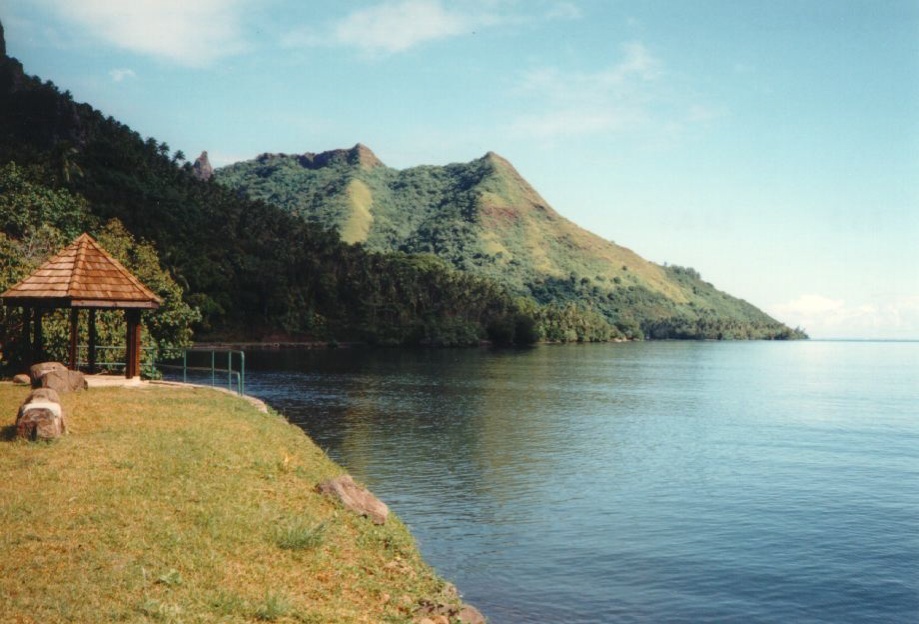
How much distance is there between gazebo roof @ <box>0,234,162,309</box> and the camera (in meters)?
32.2

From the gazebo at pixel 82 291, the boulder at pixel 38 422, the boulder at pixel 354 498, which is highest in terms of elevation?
the gazebo at pixel 82 291

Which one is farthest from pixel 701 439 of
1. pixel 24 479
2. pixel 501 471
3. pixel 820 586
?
pixel 24 479

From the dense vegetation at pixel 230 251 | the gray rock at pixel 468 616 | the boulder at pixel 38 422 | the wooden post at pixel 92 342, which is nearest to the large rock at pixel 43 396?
the boulder at pixel 38 422

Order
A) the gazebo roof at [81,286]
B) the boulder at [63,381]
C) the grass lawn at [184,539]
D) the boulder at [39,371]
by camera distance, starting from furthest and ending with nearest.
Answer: the gazebo roof at [81,286] → the boulder at [39,371] → the boulder at [63,381] → the grass lawn at [184,539]

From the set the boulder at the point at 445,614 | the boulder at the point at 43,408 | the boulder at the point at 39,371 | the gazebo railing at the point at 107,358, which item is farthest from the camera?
the gazebo railing at the point at 107,358

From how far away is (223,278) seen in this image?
130250mm

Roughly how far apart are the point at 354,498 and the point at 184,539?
566 centimetres

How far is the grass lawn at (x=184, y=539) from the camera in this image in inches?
424

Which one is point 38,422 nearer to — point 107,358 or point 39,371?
point 39,371

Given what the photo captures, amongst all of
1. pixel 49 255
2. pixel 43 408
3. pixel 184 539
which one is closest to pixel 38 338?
pixel 49 255

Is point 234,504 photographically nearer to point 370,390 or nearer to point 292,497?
point 292,497

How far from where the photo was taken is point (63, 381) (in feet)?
92.4

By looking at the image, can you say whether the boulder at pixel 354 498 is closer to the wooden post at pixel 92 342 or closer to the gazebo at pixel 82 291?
the gazebo at pixel 82 291

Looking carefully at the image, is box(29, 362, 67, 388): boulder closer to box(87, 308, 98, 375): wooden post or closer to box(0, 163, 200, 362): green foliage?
box(87, 308, 98, 375): wooden post
